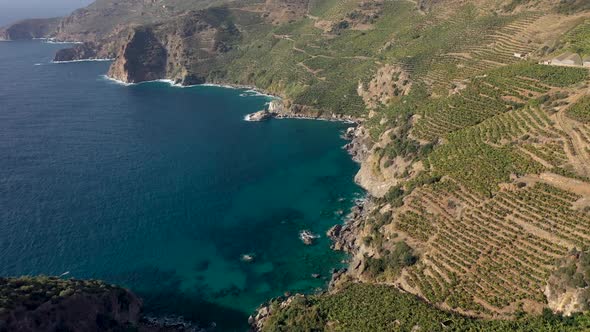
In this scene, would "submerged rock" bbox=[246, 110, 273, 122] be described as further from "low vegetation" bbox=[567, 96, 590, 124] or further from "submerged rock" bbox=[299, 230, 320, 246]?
"low vegetation" bbox=[567, 96, 590, 124]

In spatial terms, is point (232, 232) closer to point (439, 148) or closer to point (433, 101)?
point (439, 148)

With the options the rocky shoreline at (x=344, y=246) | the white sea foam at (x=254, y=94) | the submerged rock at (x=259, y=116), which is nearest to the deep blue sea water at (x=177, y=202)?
the rocky shoreline at (x=344, y=246)

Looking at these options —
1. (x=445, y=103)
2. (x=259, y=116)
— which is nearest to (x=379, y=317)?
(x=445, y=103)

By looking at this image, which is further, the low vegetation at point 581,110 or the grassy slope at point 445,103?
the low vegetation at point 581,110

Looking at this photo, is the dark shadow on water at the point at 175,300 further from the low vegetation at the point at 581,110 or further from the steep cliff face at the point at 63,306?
the low vegetation at the point at 581,110

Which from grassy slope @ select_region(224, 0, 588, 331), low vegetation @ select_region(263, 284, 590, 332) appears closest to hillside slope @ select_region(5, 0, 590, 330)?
grassy slope @ select_region(224, 0, 588, 331)

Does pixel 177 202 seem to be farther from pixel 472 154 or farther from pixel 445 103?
pixel 445 103

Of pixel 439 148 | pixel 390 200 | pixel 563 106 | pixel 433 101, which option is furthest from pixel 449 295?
pixel 433 101
